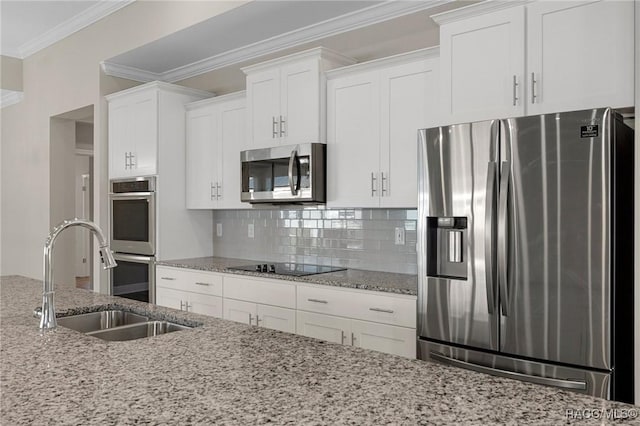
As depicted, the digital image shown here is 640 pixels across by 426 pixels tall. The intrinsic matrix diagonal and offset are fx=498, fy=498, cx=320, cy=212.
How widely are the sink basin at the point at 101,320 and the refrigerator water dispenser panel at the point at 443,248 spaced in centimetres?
141

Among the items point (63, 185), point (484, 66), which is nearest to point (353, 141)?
point (484, 66)

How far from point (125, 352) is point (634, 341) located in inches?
74.6

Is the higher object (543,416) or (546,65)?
(546,65)

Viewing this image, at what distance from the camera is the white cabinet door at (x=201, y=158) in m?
4.35

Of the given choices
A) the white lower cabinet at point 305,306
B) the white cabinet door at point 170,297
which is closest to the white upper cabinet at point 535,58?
the white lower cabinet at point 305,306

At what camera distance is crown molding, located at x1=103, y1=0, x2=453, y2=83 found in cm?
325

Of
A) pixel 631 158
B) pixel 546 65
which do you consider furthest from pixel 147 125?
pixel 631 158

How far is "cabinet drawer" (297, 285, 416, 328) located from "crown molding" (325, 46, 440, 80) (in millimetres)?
1433

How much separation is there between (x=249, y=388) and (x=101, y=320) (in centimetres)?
140

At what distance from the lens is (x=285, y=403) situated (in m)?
1.05

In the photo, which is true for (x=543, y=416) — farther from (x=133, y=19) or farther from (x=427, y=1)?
(x=133, y=19)

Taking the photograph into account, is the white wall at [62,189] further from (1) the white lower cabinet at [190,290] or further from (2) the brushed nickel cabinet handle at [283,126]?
(2) the brushed nickel cabinet handle at [283,126]

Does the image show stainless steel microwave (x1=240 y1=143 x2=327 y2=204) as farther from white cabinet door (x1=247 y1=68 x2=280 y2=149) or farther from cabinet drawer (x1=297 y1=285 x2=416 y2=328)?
cabinet drawer (x1=297 y1=285 x2=416 y2=328)

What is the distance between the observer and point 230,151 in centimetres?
420
